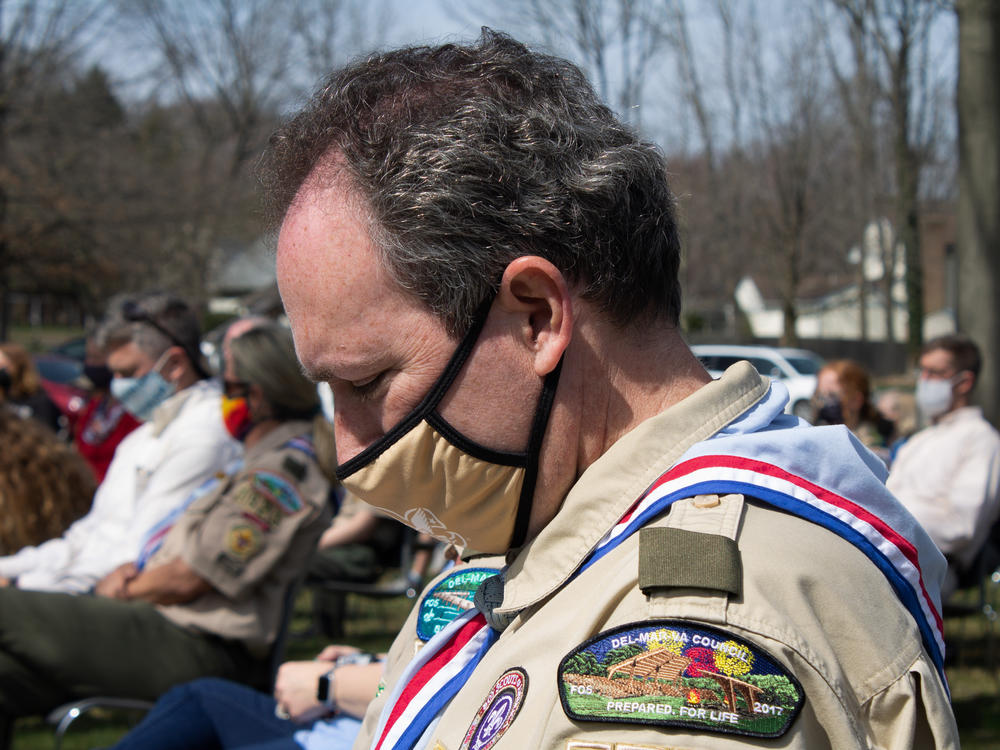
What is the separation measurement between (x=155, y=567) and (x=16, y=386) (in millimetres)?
4588

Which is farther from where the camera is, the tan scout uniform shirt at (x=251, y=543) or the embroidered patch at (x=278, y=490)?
the embroidered patch at (x=278, y=490)

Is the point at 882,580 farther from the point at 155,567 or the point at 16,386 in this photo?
the point at 16,386

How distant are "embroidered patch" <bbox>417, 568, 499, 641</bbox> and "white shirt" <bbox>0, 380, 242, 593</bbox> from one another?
268cm

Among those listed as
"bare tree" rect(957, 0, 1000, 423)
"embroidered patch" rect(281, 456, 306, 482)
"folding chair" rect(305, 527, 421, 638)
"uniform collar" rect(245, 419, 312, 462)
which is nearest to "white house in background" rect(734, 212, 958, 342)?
"bare tree" rect(957, 0, 1000, 423)

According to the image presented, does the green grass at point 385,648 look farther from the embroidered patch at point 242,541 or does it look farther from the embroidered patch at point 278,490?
the embroidered patch at point 278,490

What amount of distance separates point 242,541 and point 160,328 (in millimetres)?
1827

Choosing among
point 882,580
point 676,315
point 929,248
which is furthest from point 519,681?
point 929,248

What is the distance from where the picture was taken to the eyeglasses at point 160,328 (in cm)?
496

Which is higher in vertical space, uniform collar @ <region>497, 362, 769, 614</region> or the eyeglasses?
the eyeglasses

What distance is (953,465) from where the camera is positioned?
210 inches

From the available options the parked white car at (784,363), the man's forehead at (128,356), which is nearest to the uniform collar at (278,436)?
the man's forehead at (128,356)

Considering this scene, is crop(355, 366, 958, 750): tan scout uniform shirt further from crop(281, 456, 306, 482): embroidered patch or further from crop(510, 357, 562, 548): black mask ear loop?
crop(281, 456, 306, 482): embroidered patch

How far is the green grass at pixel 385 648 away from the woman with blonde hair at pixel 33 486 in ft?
3.06

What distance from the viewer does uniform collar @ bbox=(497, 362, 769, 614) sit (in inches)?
47.6
